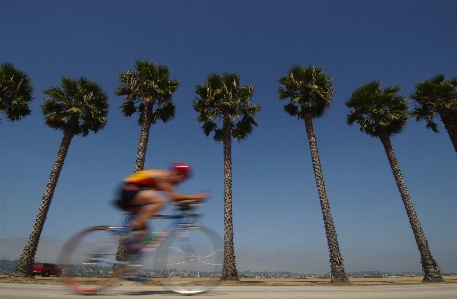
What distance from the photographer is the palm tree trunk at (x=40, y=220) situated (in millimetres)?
15461

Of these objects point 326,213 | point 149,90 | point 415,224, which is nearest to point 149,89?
point 149,90

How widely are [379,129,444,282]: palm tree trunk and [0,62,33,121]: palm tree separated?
2442 cm

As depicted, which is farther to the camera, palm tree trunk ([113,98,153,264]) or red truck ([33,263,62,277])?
red truck ([33,263,62,277])

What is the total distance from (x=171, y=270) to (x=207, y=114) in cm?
1669

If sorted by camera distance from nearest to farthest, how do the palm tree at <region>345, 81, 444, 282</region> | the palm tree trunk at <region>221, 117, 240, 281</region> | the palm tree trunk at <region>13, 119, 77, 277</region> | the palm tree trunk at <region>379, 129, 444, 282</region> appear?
the palm tree trunk at <region>13, 119, 77, 277</region> → the palm tree trunk at <region>221, 117, 240, 281</region> → the palm tree trunk at <region>379, 129, 444, 282</region> → the palm tree at <region>345, 81, 444, 282</region>

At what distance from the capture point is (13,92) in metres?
18.9

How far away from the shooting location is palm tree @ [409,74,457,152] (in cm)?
2110

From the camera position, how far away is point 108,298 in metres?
3.66

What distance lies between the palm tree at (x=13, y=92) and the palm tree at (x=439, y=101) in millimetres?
27791

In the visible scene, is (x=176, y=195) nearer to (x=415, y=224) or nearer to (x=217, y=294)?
(x=217, y=294)

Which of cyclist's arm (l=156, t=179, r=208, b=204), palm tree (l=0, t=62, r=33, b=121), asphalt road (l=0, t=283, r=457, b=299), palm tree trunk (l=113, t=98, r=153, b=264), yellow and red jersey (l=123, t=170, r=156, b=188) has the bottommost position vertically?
asphalt road (l=0, t=283, r=457, b=299)

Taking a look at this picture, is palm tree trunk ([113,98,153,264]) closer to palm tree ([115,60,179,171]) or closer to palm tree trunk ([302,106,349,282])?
palm tree ([115,60,179,171])

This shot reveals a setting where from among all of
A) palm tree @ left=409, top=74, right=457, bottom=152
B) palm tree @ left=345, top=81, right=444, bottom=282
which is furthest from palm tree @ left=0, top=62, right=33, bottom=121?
palm tree @ left=409, top=74, right=457, bottom=152

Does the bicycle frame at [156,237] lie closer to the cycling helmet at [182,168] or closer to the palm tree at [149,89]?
the cycling helmet at [182,168]
